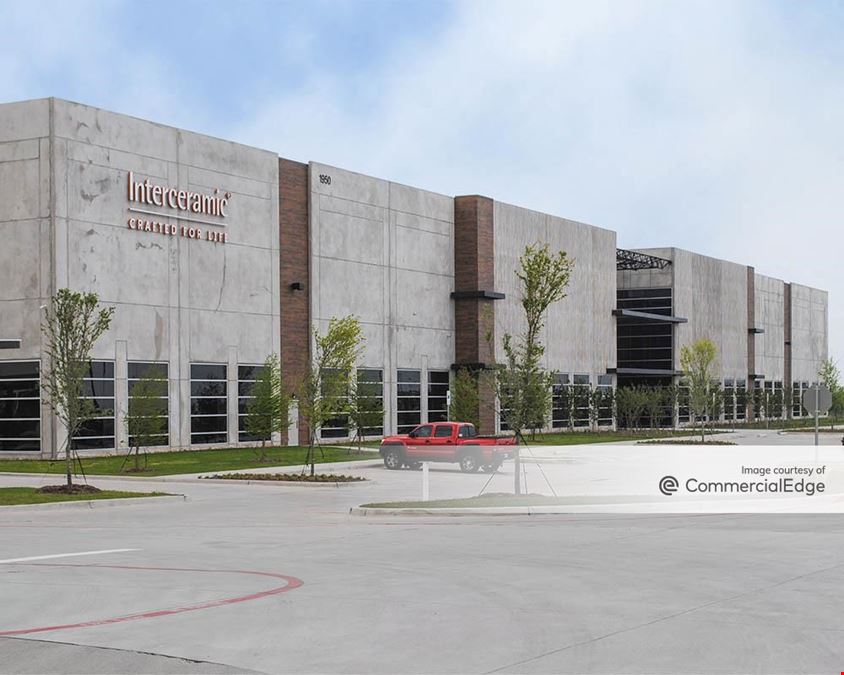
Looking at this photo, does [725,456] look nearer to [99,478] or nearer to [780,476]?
[780,476]

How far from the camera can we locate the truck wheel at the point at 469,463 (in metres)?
40.6

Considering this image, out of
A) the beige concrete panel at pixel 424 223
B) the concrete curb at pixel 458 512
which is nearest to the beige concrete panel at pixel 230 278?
the beige concrete panel at pixel 424 223

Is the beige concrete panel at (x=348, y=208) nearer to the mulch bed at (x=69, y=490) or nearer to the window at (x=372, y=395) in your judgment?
the window at (x=372, y=395)

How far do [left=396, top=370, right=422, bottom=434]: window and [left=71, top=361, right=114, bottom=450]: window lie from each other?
20200mm

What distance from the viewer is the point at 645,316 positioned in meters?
88.4

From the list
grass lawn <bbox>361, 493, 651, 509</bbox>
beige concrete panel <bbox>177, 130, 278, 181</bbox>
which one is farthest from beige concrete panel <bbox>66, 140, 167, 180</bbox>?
grass lawn <bbox>361, 493, 651, 509</bbox>

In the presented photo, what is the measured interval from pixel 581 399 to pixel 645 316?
41.3ft

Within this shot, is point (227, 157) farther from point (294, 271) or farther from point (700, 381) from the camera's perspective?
point (700, 381)

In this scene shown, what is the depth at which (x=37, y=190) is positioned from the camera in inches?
1786

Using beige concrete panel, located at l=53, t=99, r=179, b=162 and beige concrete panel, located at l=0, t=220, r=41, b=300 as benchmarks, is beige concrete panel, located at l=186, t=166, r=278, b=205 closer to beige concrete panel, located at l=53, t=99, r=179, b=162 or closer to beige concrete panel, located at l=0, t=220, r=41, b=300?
beige concrete panel, located at l=53, t=99, r=179, b=162

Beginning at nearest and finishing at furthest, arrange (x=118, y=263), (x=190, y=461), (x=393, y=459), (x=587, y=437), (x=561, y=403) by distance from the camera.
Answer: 1. (x=393, y=459)
2. (x=190, y=461)
3. (x=118, y=263)
4. (x=587, y=437)
5. (x=561, y=403)

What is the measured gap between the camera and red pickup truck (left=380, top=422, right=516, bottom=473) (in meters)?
40.6

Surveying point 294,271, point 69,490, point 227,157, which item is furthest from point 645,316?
point 69,490
